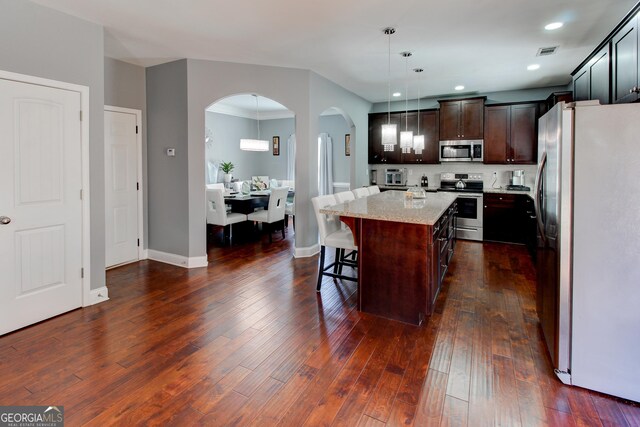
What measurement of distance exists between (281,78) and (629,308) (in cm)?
452

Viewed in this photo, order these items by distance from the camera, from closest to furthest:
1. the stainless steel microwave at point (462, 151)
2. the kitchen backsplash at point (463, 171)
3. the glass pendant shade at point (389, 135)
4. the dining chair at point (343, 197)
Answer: the glass pendant shade at point (389, 135) < the dining chair at point (343, 197) < the kitchen backsplash at point (463, 171) < the stainless steel microwave at point (462, 151)

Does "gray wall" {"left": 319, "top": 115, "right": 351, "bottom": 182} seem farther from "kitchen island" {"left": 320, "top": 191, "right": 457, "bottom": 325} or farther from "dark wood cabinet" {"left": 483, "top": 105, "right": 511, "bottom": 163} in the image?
"kitchen island" {"left": 320, "top": 191, "right": 457, "bottom": 325}

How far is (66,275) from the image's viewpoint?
10.6ft

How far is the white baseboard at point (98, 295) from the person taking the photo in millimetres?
3418

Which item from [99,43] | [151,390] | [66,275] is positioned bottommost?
[151,390]

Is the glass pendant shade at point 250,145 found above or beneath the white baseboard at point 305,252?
above

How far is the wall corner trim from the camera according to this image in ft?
11.2

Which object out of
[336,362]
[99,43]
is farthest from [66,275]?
[336,362]

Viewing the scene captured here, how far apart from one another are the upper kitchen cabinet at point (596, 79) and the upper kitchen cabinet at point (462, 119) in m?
1.86

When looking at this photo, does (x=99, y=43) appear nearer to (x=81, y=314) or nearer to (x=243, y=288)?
(x=81, y=314)

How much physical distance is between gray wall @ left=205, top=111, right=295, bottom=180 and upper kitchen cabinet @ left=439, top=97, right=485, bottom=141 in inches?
171

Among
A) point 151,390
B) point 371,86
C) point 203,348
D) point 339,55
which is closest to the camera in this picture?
point 151,390

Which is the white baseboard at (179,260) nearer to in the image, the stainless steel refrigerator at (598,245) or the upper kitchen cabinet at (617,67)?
the stainless steel refrigerator at (598,245)
